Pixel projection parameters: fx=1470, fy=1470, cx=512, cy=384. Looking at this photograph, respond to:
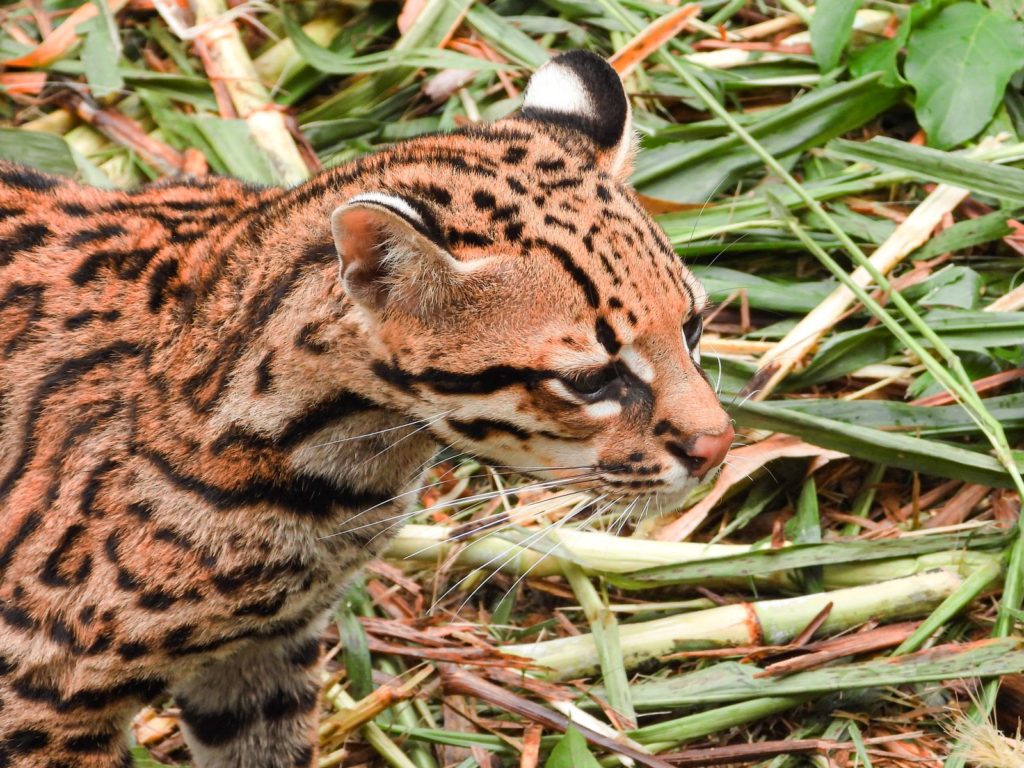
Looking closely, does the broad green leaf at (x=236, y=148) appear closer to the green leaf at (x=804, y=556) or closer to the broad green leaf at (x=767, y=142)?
the broad green leaf at (x=767, y=142)

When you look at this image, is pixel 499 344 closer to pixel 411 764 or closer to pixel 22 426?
pixel 22 426

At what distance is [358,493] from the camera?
14.2ft

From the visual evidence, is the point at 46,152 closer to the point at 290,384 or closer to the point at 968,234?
the point at 290,384

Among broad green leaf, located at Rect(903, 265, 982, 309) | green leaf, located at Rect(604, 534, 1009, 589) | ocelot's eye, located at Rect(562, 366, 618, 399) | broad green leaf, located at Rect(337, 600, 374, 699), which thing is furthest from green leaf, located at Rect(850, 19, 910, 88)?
broad green leaf, located at Rect(337, 600, 374, 699)

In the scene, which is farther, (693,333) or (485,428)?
(693,333)

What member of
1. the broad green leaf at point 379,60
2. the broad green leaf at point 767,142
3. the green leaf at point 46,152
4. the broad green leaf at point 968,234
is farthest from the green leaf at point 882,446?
the green leaf at point 46,152

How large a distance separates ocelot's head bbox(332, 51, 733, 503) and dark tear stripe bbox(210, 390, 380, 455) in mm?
157

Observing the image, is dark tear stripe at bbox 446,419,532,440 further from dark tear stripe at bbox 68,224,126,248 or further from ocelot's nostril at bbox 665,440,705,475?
dark tear stripe at bbox 68,224,126,248

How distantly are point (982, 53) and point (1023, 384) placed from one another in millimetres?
1541

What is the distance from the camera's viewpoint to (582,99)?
15.1 ft

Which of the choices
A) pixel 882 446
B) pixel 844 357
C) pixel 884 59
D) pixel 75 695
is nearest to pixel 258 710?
pixel 75 695

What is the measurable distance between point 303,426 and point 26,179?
4.70 feet

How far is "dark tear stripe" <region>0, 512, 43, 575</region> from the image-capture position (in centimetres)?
423

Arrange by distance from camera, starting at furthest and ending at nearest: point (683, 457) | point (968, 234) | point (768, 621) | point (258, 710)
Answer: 1. point (968, 234)
2. point (768, 621)
3. point (258, 710)
4. point (683, 457)
